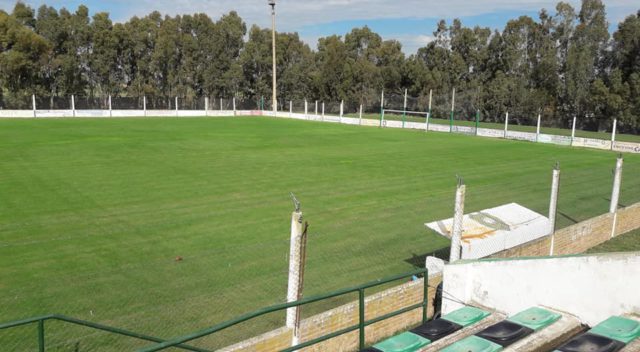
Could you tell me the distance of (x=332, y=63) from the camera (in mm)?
72250

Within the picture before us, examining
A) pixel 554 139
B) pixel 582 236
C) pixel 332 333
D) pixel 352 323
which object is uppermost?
pixel 554 139

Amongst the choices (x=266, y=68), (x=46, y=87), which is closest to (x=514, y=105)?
(x=266, y=68)

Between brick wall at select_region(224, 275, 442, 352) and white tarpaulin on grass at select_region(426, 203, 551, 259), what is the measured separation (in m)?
0.99

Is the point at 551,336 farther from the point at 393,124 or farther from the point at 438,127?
the point at 393,124

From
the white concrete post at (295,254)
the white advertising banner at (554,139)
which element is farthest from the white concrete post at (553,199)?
the white advertising banner at (554,139)

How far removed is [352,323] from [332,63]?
221ft

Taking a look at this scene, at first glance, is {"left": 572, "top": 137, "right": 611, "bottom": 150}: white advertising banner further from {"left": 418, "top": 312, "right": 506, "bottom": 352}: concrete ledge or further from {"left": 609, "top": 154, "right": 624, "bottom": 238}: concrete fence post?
{"left": 418, "top": 312, "right": 506, "bottom": 352}: concrete ledge

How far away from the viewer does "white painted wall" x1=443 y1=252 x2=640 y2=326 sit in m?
6.67

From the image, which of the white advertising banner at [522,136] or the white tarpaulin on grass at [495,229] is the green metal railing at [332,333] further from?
the white advertising banner at [522,136]

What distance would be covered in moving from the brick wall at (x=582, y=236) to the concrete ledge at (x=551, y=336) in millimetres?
2548

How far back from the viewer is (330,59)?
72.7 metres

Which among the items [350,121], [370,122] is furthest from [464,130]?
[350,121]

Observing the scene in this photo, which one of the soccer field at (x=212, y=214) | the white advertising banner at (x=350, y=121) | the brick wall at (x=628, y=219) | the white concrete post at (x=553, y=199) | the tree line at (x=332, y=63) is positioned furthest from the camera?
the tree line at (x=332, y=63)

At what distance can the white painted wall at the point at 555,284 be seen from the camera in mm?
6672
